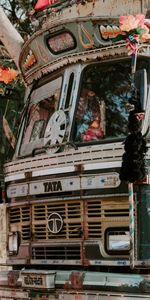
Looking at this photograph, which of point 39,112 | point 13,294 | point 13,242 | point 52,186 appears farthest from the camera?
point 39,112

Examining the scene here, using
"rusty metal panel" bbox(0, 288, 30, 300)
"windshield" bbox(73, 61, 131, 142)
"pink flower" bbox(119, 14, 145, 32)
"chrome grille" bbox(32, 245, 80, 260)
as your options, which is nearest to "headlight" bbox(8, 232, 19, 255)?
"chrome grille" bbox(32, 245, 80, 260)

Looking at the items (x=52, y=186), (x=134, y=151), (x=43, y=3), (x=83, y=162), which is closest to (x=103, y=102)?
(x=83, y=162)

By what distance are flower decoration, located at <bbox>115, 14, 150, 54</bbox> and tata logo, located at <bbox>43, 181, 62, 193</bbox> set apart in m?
1.48

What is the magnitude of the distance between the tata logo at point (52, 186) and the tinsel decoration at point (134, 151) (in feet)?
3.02

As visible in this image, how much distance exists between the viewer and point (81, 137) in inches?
277

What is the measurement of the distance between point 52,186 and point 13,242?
42.3 inches

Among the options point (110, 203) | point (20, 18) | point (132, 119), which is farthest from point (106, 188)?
point (20, 18)

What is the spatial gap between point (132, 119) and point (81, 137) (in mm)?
959

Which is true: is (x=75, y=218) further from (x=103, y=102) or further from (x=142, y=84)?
(x=142, y=84)

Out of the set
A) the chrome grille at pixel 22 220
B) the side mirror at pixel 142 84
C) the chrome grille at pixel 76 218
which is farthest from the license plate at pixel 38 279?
the side mirror at pixel 142 84

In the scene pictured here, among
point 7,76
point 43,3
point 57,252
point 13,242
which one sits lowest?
point 57,252

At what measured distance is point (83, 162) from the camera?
664cm

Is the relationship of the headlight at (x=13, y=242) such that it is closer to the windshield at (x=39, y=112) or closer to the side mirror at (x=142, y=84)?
the windshield at (x=39, y=112)

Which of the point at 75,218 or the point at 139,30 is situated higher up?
the point at 139,30
